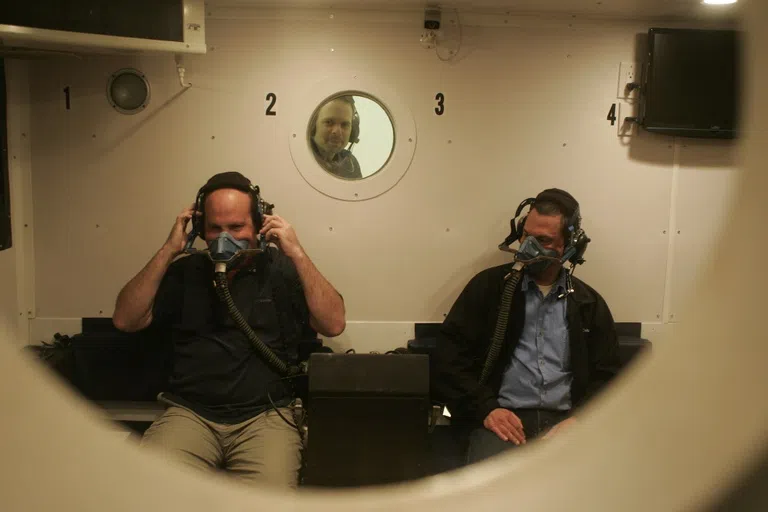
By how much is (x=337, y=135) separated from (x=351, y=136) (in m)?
0.06

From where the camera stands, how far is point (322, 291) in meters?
2.04

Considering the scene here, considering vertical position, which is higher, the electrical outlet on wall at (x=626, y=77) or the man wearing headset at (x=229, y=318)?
the electrical outlet on wall at (x=626, y=77)

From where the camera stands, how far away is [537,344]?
2068 mm

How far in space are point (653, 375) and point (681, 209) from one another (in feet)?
8.08

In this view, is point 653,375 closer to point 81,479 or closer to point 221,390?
point 81,479

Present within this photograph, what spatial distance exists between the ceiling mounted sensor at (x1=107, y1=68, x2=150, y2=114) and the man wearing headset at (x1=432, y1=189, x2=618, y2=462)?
5.35ft

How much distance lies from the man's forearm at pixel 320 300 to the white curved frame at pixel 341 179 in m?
0.48

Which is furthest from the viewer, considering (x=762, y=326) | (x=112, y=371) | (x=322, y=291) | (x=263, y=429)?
(x=112, y=371)

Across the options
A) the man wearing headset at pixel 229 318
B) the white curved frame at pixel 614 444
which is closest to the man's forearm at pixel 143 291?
the man wearing headset at pixel 229 318

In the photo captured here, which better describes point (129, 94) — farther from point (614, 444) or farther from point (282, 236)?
point (614, 444)

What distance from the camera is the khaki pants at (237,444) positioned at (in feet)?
5.68

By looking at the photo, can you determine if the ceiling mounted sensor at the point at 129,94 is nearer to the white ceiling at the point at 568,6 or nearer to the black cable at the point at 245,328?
the white ceiling at the point at 568,6

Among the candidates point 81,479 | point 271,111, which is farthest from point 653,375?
point 271,111

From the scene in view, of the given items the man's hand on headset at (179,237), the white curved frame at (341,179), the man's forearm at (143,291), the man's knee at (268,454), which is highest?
the white curved frame at (341,179)
